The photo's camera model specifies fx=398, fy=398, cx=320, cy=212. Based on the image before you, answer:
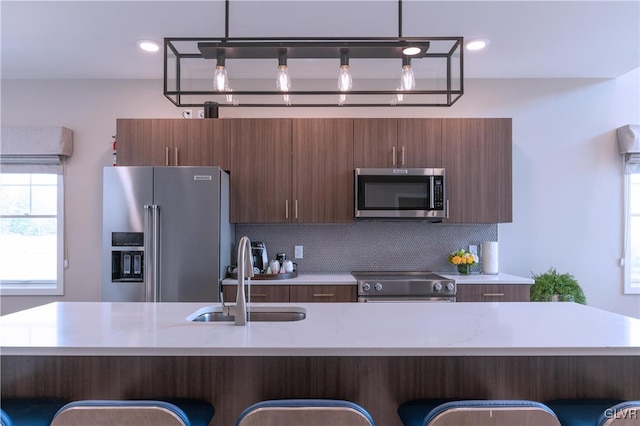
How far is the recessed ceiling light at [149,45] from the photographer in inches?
118

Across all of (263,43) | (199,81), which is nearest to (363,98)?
(199,81)

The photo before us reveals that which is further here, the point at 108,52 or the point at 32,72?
the point at 32,72

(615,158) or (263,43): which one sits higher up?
(263,43)

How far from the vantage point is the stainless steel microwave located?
10.9 feet

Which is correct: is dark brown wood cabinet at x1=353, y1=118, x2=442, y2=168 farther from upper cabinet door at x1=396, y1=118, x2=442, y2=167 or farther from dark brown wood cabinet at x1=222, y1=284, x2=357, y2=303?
dark brown wood cabinet at x1=222, y1=284, x2=357, y2=303

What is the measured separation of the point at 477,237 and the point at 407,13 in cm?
211

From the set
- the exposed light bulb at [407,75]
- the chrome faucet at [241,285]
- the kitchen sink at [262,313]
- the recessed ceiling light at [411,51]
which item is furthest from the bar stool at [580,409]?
the recessed ceiling light at [411,51]

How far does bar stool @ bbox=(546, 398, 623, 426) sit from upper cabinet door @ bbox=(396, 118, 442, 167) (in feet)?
7.38

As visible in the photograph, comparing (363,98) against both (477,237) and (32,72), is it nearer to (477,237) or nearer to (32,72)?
(477,237)

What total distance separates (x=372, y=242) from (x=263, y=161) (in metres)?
1.26

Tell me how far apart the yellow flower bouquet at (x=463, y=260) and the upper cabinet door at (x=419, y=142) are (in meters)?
0.86

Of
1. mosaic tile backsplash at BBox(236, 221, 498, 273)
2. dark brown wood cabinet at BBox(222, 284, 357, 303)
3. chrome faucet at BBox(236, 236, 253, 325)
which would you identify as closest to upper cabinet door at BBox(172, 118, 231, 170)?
mosaic tile backsplash at BBox(236, 221, 498, 273)

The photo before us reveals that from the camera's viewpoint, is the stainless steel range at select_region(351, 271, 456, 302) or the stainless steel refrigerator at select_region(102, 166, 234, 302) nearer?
the stainless steel refrigerator at select_region(102, 166, 234, 302)

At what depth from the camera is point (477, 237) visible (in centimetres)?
375
